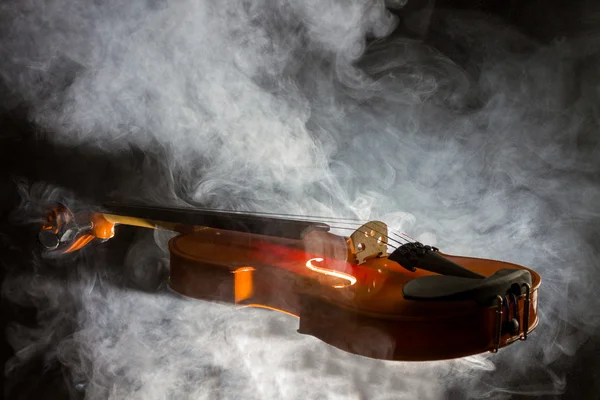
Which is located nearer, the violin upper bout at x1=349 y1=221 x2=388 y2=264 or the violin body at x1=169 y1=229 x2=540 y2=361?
the violin body at x1=169 y1=229 x2=540 y2=361

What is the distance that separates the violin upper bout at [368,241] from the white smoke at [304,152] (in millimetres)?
719

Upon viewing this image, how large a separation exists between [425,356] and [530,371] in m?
1.44

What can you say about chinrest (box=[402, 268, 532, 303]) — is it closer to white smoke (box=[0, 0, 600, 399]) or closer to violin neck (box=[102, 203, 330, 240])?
violin neck (box=[102, 203, 330, 240])

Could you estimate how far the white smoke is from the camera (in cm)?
219

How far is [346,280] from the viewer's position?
146cm

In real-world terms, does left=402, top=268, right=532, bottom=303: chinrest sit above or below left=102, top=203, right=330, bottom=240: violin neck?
below

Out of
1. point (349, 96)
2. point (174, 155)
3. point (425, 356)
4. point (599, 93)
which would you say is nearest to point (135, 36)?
point (174, 155)

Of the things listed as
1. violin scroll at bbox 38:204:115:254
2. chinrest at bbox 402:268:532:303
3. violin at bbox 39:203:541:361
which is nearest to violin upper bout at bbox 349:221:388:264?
violin at bbox 39:203:541:361

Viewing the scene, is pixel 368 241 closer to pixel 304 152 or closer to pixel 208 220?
pixel 208 220

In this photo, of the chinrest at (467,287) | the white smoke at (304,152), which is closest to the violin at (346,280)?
the chinrest at (467,287)

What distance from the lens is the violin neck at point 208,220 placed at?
169 centimetres

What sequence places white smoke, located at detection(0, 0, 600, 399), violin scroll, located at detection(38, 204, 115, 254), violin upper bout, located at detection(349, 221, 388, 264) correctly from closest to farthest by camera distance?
violin upper bout, located at detection(349, 221, 388, 264) → violin scroll, located at detection(38, 204, 115, 254) → white smoke, located at detection(0, 0, 600, 399)

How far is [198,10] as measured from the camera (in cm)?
231

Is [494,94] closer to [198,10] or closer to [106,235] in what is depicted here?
[198,10]
